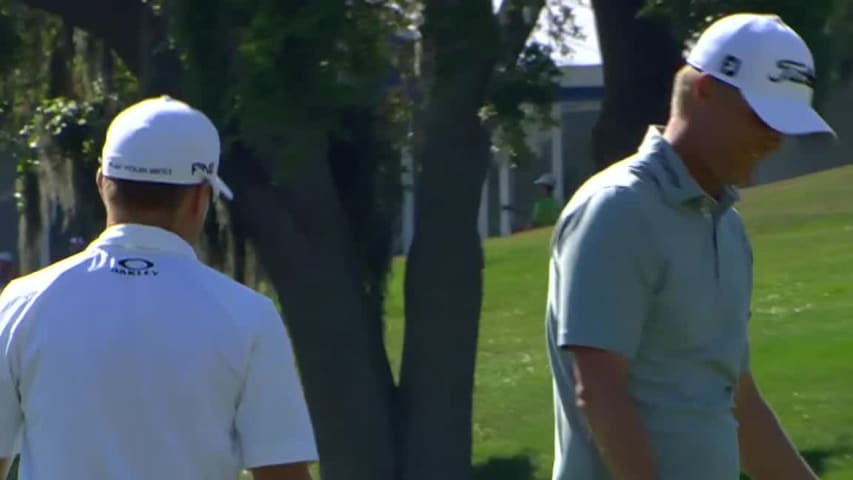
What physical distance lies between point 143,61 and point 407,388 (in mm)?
2383

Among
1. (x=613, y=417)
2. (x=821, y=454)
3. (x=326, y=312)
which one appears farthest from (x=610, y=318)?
(x=821, y=454)

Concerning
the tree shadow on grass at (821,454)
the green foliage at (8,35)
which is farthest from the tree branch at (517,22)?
the tree shadow on grass at (821,454)

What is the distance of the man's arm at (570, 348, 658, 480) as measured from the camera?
3768 mm

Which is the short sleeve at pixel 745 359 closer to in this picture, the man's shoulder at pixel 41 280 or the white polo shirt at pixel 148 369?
the white polo shirt at pixel 148 369

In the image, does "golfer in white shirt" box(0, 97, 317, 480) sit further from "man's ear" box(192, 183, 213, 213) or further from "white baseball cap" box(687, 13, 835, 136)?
"white baseball cap" box(687, 13, 835, 136)

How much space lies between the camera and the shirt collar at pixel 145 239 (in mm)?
3508

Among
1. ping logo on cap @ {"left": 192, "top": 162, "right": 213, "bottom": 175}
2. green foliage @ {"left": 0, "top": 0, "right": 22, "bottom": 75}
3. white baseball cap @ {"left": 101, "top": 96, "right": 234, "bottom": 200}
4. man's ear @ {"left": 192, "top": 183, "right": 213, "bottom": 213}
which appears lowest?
green foliage @ {"left": 0, "top": 0, "right": 22, "bottom": 75}

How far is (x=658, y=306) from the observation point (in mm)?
3887

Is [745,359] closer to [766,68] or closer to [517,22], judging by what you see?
[766,68]

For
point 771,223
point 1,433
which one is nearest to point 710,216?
point 1,433

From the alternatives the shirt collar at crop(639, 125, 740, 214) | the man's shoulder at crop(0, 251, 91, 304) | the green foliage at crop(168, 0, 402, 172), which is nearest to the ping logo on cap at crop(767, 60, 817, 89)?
the shirt collar at crop(639, 125, 740, 214)

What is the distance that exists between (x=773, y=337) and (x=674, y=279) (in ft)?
42.8

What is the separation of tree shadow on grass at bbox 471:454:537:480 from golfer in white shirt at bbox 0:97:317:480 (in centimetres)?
928

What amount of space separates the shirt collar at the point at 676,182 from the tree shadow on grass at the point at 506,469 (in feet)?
29.0
